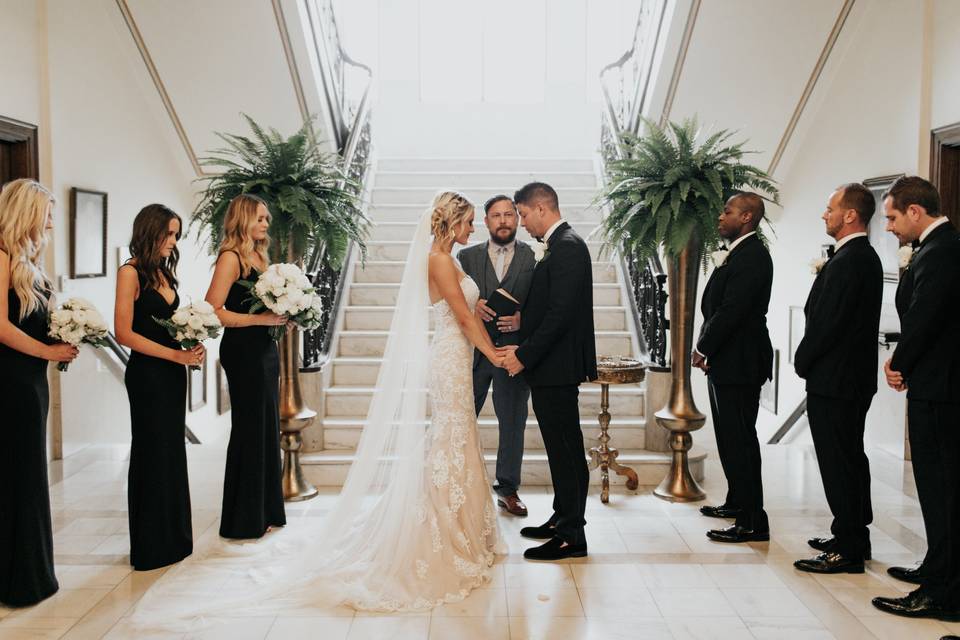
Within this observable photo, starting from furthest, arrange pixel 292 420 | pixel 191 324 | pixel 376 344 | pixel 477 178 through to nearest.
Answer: pixel 477 178, pixel 376 344, pixel 292 420, pixel 191 324

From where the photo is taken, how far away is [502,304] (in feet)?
17.7

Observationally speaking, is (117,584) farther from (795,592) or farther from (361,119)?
(361,119)

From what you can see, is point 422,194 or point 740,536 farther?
point 422,194

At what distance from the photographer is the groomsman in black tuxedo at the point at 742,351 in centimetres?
498

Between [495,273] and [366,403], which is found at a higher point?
Result: [495,273]

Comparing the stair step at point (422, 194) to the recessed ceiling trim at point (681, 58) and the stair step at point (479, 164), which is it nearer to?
the stair step at point (479, 164)

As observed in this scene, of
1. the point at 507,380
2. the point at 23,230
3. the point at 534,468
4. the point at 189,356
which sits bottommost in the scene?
the point at 534,468

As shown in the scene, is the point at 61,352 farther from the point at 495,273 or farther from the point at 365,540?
the point at 495,273

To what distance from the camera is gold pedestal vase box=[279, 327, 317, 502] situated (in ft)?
19.1

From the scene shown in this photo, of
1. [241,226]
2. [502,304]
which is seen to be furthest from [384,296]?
[241,226]

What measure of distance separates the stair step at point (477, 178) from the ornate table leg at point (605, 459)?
4882 mm

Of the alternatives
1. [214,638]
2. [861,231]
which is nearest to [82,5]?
[214,638]

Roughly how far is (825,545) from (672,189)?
232 centimetres

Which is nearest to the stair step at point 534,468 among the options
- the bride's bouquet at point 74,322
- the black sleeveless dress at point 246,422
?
the black sleeveless dress at point 246,422
